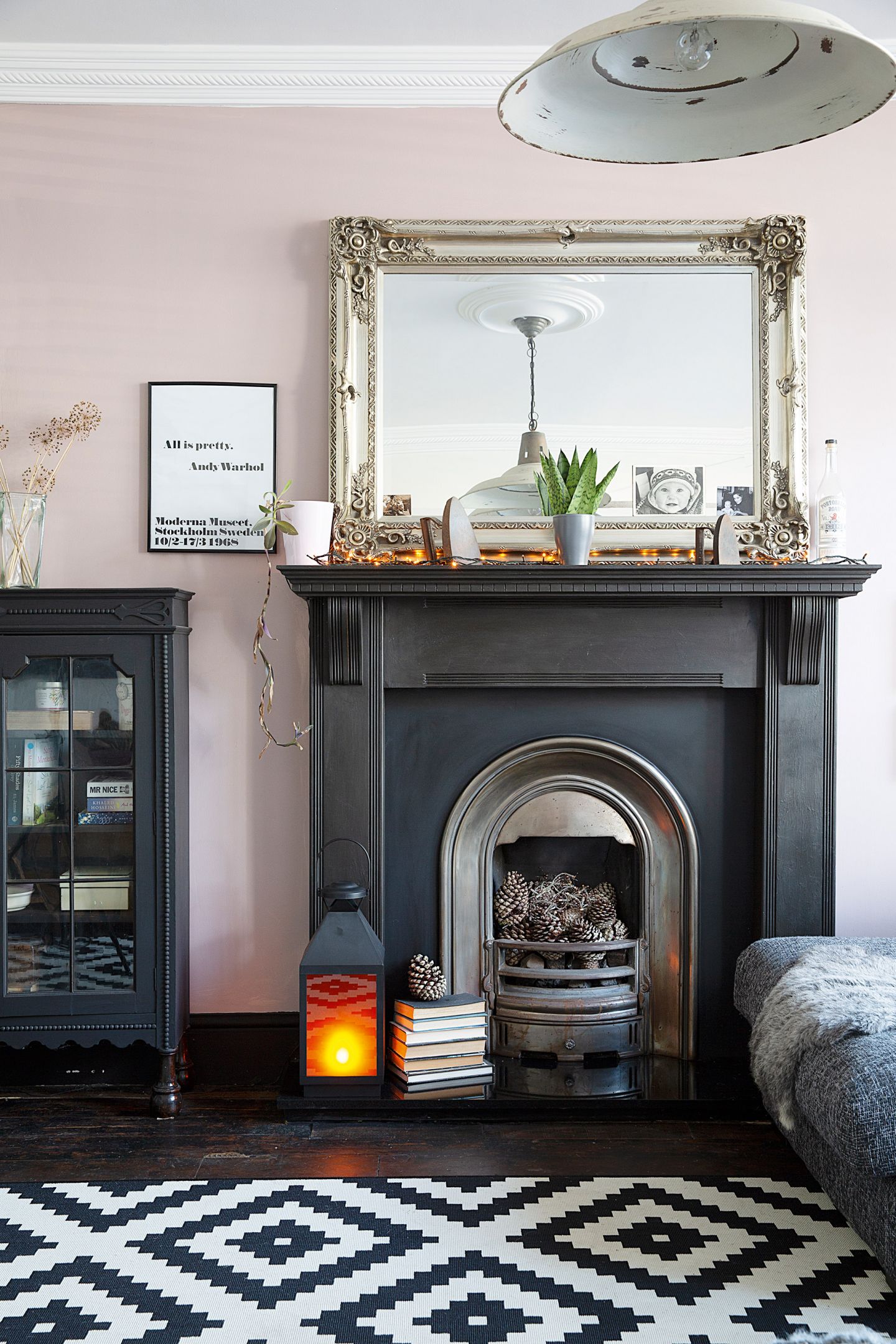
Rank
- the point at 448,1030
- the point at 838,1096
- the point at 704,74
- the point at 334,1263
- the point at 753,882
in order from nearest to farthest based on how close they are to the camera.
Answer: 1. the point at 704,74
2. the point at 838,1096
3. the point at 334,1263
4. the point at 448,1030
5. the point at 753,882

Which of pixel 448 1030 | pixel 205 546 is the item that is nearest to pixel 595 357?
pixel 205 546

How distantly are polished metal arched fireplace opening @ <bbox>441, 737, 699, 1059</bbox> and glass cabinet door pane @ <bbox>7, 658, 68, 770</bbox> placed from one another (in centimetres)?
111

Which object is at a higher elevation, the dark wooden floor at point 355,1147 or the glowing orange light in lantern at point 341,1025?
the glowing orange light in lantern at point 341,1025

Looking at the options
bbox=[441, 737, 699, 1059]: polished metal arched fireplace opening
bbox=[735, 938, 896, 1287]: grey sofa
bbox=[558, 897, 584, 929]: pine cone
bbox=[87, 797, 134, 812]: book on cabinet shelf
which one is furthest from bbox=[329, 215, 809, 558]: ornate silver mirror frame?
bbox=[735, 938, 896, 1287]: grey sofa

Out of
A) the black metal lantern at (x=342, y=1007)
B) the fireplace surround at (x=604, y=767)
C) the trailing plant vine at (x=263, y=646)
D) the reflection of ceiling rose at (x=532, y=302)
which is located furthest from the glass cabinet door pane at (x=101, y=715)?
the reflection of ceiling rose at (x=532, y=302)

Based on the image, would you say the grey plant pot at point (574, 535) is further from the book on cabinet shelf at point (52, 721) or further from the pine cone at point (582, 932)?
the book on cabinet shelf at point (52, 721)

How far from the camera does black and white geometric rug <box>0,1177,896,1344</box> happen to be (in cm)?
180

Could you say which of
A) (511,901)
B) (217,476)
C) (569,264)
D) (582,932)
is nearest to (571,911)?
(582,932)

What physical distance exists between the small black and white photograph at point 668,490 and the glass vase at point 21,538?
1.73m

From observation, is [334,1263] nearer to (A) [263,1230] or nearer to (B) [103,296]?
(A) [263,1230]

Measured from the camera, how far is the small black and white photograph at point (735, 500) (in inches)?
117

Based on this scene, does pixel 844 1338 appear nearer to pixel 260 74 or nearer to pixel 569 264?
pixel 569 264

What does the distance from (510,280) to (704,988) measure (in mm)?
2133

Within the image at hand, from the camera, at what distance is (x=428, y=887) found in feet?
9.68
